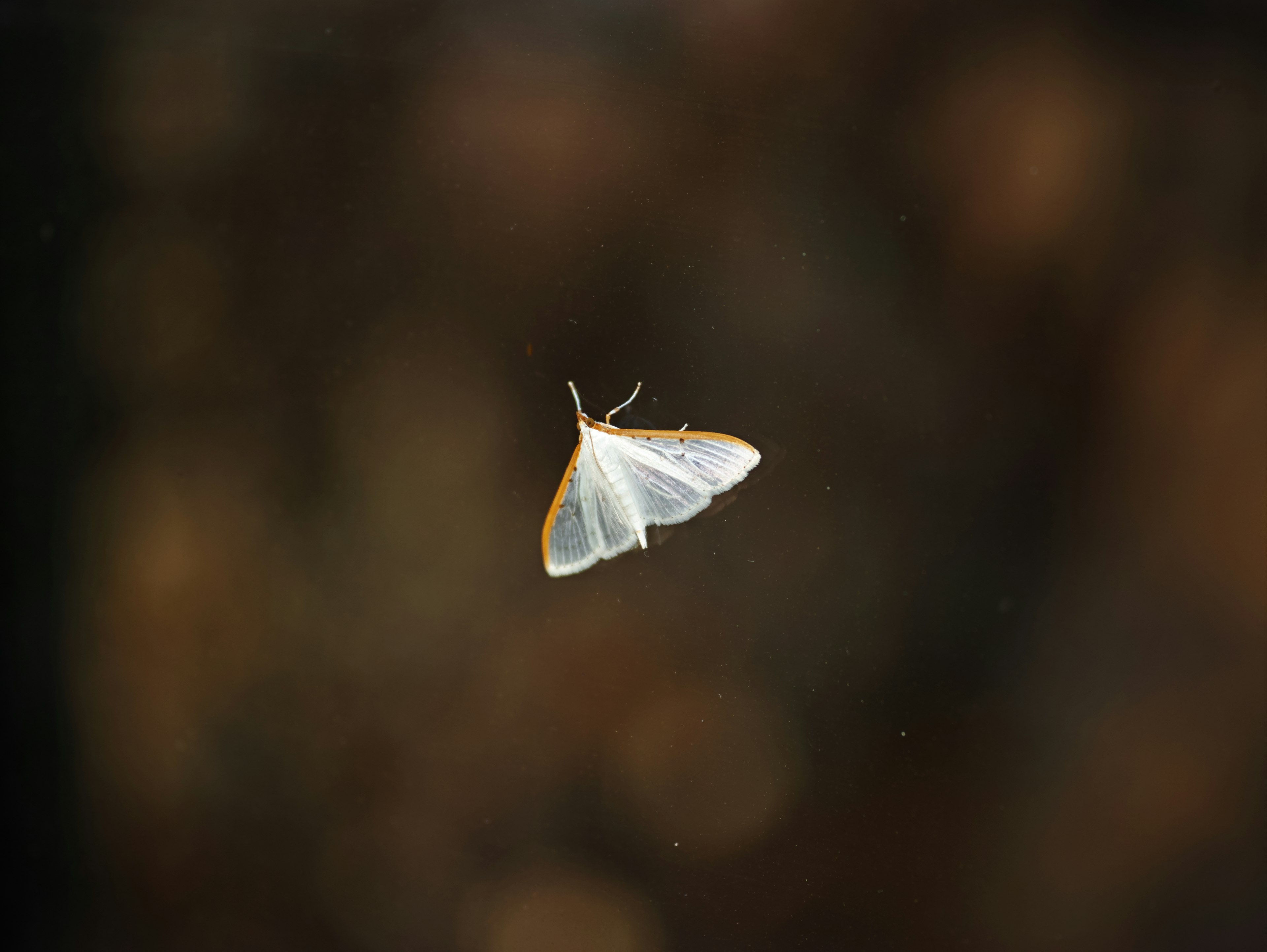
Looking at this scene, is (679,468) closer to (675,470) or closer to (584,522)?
(675,470)

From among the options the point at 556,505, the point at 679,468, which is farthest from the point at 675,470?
the point at 556,505

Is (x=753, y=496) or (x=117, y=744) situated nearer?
(x=753, y=496)

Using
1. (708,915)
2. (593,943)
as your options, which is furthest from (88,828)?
(708,915)

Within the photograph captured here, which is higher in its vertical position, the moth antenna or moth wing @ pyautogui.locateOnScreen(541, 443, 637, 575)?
the moth antenna

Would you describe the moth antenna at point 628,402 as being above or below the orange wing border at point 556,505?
above

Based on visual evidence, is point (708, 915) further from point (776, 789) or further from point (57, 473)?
point (57, 473)

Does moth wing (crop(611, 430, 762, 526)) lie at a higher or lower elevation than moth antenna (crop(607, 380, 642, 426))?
lower
